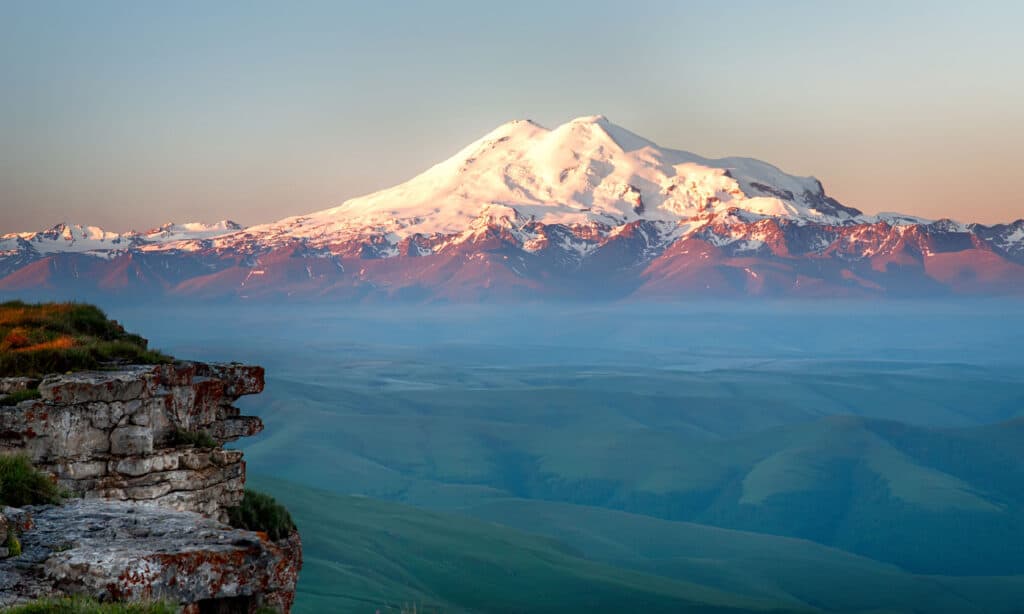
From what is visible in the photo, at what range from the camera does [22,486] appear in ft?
37.8

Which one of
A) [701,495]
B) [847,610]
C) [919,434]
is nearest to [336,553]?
[847,610]

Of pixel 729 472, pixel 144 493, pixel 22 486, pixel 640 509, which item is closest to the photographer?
pixel 22 486

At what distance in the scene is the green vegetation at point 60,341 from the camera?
635 inches

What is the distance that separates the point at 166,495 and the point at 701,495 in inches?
4682

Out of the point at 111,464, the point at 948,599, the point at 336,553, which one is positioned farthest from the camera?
the point at 948,599

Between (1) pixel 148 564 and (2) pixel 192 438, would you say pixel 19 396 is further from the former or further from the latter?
(1) pixel 148 564

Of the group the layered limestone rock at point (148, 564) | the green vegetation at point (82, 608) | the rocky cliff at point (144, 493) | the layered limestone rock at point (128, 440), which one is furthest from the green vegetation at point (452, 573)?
the green vegetation at point (82, 608)

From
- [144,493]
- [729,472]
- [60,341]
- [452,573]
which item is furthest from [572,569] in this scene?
[729,472]

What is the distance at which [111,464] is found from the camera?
14672 millimetres

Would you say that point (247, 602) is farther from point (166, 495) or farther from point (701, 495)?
point (701, 495)

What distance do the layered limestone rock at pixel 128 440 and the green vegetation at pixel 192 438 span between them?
0.05 feet

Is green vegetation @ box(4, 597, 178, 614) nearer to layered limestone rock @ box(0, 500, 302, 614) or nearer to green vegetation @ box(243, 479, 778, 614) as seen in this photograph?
layered limestone rock @ box(0, 500, 302, 614)

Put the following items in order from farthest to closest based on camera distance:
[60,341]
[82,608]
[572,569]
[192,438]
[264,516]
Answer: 1. [572,569]
2. [264,516]
3. [60,341]
4. [192,438]
5. [82,608]

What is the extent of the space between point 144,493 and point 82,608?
6.95m
